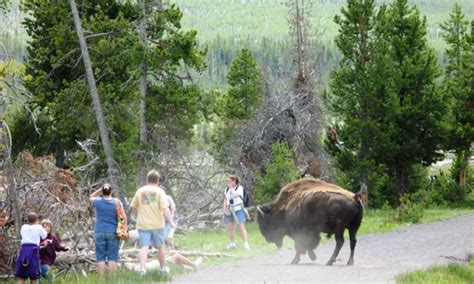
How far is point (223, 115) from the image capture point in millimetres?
39625

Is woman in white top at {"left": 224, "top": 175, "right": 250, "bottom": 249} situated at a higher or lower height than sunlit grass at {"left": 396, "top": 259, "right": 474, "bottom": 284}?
higher

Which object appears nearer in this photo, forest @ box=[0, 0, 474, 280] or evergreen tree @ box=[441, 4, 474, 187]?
forest @ box=[0, 0, 474, 280]

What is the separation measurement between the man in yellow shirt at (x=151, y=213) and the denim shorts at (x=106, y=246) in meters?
0.53

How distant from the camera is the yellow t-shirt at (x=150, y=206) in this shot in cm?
1441

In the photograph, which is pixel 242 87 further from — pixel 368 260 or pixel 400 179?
pixel 368 260

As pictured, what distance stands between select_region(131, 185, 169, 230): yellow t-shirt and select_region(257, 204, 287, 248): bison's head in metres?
4.16

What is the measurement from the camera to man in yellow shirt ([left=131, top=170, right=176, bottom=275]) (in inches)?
568

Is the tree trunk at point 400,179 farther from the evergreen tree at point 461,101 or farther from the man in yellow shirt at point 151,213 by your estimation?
the man in yellow shirt at point 151,213

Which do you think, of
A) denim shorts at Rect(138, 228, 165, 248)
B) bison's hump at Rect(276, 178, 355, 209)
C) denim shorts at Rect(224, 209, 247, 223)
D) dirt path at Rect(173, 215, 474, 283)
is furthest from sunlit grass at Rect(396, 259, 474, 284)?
denim shorts at Rect(224, 209, 247, 223)

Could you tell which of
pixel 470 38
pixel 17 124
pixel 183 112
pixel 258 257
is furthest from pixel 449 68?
pixel 258 257

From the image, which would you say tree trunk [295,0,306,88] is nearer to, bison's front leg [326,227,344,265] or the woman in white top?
the woman in white top

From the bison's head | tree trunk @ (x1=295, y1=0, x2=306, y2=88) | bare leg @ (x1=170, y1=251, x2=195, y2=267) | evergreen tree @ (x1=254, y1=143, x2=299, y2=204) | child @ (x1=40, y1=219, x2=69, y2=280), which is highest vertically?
tree trunk @ (x1=295, y1=0, x2=306, y2=88)

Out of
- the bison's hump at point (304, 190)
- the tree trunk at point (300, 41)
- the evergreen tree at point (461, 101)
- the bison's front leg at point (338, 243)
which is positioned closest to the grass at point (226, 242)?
the bison's hump at point (304, 190)

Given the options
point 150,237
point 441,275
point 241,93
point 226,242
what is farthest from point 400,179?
point 150,237
